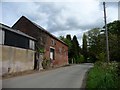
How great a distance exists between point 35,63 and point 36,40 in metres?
4.69

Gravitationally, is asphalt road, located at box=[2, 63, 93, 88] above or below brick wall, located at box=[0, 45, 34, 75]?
below

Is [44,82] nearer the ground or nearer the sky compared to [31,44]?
nearer the ground

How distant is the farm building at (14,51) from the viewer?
85.4ft

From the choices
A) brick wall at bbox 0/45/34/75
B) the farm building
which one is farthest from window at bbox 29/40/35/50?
brick wall at bbox 0/45/34/75

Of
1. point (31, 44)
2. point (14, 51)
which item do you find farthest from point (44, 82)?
point (31, 44)

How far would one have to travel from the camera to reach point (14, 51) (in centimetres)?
2889

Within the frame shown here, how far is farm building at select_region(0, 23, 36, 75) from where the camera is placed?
26.0 m

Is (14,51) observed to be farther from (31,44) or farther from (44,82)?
(44,82)

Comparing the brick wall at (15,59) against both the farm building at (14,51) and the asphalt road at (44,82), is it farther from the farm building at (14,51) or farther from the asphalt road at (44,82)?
the asphalt road at (44,82)

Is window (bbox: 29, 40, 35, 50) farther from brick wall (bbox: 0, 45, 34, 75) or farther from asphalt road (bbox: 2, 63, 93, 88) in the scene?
asphalt road (bbox: 2, 63, 93, 88)

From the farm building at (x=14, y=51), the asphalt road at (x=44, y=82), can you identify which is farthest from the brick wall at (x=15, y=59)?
the asphalt road at (x=44, y=82)

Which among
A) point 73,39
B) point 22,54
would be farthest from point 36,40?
point 73,39

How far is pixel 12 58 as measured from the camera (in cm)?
2812

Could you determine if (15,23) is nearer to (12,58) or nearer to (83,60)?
(12,58)
